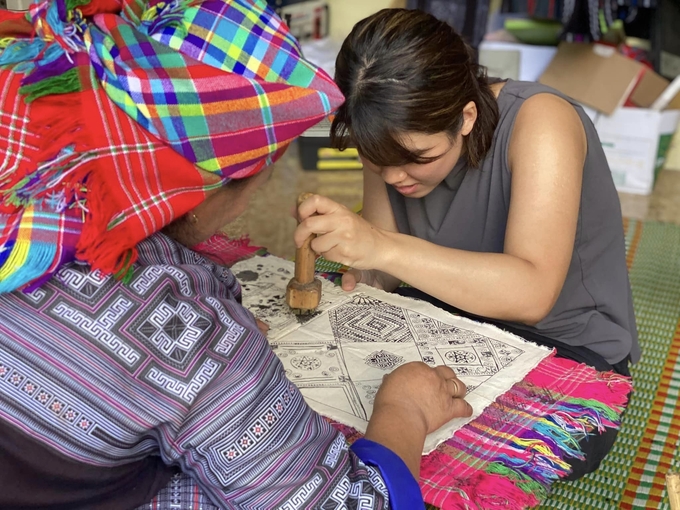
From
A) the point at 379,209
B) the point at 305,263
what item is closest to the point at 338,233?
the point at 305,263

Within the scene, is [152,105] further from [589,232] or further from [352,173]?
[352,173]

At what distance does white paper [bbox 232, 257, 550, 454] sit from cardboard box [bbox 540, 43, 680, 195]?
2.51 m

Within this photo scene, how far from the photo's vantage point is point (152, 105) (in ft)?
2.46

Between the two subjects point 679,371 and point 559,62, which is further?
point 559,62

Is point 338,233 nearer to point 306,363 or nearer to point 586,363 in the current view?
point 306,363

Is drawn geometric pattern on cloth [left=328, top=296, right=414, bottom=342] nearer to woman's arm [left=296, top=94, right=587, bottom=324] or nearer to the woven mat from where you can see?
woman's arm [left=296, top=94, right=587, bottom=324]

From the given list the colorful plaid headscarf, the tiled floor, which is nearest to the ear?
the colorful plaid headscarf

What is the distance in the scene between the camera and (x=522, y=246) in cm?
136

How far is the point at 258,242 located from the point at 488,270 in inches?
69.8

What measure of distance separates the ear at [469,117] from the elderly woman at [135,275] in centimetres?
58

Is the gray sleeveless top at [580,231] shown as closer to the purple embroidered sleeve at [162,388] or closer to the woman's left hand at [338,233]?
the woman's left hand at [338,233]

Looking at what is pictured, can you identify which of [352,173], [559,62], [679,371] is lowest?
[352,173]

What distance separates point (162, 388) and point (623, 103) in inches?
132

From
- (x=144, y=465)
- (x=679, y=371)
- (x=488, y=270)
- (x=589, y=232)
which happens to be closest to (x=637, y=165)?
(x=679, y=371)
